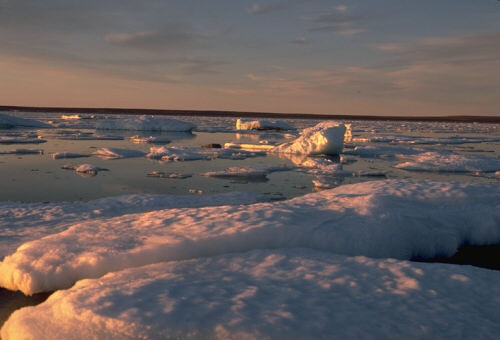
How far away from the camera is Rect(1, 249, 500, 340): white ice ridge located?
1.61m

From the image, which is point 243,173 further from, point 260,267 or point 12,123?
point 12,123

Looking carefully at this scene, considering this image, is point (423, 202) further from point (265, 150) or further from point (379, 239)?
point (265, 150)

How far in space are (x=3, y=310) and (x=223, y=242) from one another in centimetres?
119

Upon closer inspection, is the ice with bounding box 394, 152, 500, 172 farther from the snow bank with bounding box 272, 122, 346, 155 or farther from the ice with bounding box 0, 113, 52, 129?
the ice with bounding box 0, 113, 52, 129

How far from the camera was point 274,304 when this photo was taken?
1.75 m

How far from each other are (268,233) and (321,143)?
767 centimetres

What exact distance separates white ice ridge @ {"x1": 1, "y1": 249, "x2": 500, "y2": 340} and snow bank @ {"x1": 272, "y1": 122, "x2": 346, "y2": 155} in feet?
25.8

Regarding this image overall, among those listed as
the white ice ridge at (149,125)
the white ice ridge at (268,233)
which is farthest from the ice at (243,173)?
the white ice ridge at (149,125)

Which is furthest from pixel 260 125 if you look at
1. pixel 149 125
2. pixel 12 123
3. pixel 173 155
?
pixel 173 155

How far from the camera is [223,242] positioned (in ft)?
8.18

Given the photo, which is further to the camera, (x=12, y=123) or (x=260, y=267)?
(x=12, y=123)

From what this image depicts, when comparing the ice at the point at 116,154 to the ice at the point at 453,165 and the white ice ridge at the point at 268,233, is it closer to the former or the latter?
the ice at the point at 453,165

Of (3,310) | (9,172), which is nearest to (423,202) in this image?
(3,310)

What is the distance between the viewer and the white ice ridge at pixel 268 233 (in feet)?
7.56
